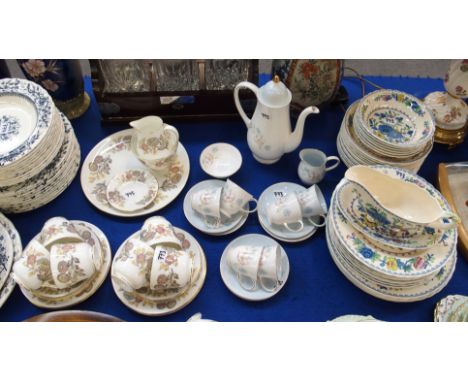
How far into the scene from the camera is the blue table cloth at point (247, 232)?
915mm

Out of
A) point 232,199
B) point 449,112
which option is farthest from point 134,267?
point 449,112

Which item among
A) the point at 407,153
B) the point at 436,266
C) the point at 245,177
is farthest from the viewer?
the point at 245,177

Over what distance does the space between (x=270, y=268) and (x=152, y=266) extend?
9.7 inches

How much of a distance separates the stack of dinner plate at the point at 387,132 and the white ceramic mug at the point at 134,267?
0.58 meters

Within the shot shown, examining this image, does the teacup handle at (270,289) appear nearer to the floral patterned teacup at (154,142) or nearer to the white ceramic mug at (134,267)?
the white ceramic mug at (134,267)

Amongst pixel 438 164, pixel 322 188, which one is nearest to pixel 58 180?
pixel 322 188

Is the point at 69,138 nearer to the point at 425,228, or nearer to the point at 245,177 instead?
the point at 245,177

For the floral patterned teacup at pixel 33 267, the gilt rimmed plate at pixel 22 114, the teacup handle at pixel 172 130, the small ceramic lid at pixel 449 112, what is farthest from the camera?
the small ceramic lid at pixel 449 112

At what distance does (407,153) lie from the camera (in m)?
1.01

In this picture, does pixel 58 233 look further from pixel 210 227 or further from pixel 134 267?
pixel 210 227

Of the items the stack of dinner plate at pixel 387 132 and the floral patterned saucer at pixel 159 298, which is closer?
the floral patterned saucer at pixel 159 298

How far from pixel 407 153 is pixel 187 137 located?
0.59 m

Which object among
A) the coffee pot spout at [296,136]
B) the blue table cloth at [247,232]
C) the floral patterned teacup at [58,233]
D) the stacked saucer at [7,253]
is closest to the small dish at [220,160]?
the blue table cloth at [247,232]

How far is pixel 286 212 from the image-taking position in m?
0.97
